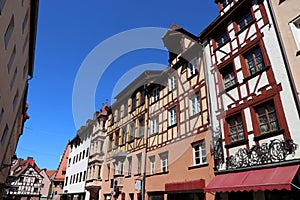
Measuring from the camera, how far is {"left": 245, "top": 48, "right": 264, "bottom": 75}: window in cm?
934

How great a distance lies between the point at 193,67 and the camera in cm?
1342

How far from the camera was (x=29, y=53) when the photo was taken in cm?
1489

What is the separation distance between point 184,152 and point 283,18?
7.58m

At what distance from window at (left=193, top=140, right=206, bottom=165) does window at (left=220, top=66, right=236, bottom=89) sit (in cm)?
304

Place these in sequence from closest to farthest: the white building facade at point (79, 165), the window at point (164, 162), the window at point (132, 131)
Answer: the window at point (164, 162), the window at point (132, 131), the white building facade at point (79, 165)

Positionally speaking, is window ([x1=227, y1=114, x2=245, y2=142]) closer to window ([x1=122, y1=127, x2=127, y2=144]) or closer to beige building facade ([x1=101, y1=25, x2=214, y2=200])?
beige building facade ([x1=101, y1=25, x2=214, y2=200])

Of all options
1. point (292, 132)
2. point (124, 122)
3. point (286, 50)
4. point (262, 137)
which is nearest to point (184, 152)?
point (262, 137)

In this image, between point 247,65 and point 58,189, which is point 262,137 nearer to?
point 247,65

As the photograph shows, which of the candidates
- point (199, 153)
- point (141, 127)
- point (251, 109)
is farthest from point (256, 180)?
point (141, 127)

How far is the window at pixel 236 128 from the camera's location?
933cm

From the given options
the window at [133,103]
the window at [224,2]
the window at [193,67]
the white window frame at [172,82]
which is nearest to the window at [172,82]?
the white window frame at [172,82]

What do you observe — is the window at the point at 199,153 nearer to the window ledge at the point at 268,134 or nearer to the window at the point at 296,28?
the window ledge at the point at 268,134

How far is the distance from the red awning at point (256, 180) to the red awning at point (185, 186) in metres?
1.07

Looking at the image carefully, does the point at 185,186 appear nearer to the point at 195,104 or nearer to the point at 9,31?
the point at 195,104
